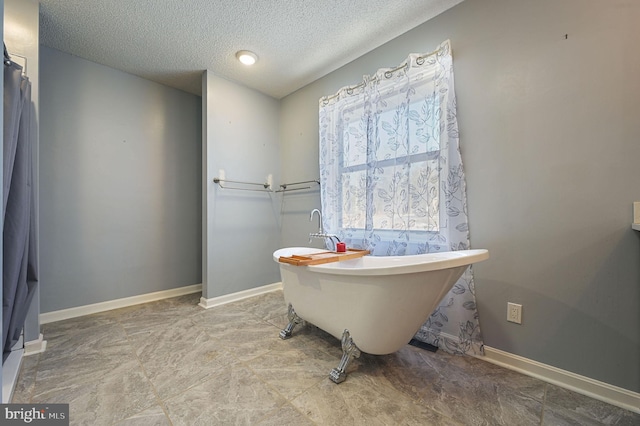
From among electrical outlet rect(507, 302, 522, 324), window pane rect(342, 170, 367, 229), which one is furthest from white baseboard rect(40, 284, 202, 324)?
electrical outlet rect(507, 302, 522, 324)

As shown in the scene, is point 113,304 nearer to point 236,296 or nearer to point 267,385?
point 236,296

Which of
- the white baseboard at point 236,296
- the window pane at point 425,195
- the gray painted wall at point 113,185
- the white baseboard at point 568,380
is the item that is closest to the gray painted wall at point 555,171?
the white baseboard at point 568,380

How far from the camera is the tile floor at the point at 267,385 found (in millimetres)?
1128

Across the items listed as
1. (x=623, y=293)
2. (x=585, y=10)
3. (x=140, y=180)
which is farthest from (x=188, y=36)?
(x=623, y=293)

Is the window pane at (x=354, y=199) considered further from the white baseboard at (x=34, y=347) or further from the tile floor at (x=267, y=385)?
the white baseboard at (x=34, y=347)

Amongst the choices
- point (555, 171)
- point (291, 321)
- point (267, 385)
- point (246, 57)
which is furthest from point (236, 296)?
point (555, 171)

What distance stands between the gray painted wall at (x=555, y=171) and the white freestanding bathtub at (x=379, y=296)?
1.51ft

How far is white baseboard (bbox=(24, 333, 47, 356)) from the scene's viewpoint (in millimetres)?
1628

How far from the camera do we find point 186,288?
2.89 metres

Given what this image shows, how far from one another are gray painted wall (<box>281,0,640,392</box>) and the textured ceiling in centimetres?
59

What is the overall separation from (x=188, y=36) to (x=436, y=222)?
95.4 inches

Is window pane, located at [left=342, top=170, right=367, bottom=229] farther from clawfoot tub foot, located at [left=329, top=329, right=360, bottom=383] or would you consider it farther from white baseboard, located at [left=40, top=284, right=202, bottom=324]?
white baseboard, located at [left=40, top=284, right=202, bottom=324]

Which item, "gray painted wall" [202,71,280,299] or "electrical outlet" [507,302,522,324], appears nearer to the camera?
"electrical outlet" [507,302,522,324]

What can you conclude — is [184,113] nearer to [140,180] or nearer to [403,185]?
[140,180]
